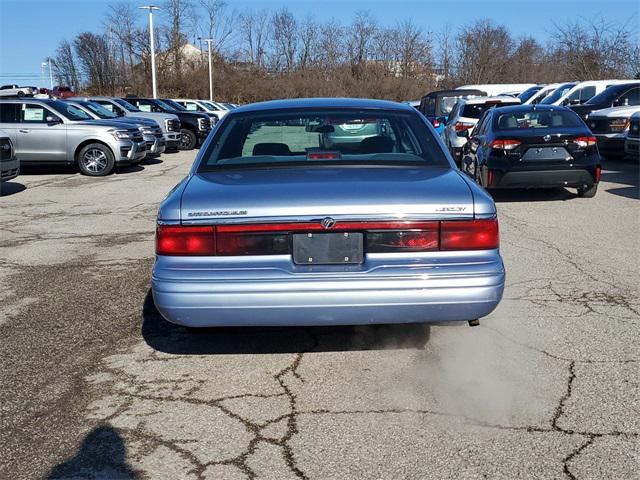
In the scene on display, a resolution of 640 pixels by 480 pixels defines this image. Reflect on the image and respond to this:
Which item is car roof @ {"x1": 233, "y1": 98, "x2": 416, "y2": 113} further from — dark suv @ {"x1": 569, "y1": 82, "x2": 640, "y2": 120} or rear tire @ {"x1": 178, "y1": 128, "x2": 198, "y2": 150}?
rear tire @ {"x1": 178, "y1": 128, "x2": 198, "y2": 150}

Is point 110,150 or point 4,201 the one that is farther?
point 110,150

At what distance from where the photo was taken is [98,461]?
3146 millimetres

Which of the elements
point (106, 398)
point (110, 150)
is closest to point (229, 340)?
point (106, 398)

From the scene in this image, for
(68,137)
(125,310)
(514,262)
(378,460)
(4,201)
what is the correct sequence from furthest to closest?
(68,137), (4,201), (514,262), (125,310), (378,460)

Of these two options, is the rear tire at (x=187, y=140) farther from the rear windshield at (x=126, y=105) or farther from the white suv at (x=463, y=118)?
the white suv at (x=463, y=118)

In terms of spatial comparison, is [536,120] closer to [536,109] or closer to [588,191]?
[536,109]

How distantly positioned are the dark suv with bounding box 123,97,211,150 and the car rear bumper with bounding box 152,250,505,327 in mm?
20271

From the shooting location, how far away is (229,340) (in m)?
4.68

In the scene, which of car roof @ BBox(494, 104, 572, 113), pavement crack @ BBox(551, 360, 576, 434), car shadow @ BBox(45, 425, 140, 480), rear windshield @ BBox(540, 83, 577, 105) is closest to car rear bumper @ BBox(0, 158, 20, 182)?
car roof @ BBox(494, 104, 572, 113)

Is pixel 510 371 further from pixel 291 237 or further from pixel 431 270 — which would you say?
pixel 291 237

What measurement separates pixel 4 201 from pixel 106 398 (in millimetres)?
9560

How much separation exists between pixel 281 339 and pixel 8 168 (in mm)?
9341

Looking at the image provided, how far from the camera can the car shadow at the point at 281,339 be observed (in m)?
4.54

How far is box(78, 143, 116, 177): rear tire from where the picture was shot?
15.9 m
